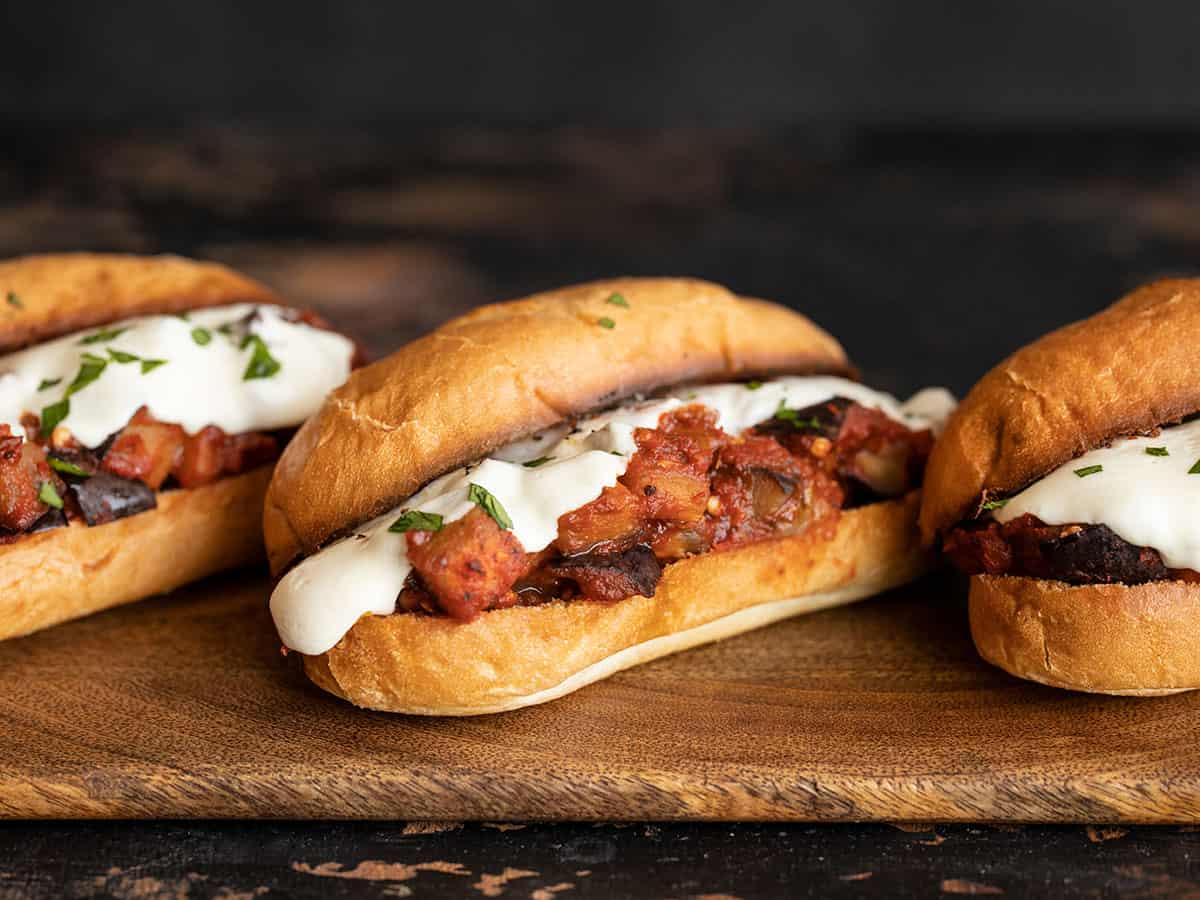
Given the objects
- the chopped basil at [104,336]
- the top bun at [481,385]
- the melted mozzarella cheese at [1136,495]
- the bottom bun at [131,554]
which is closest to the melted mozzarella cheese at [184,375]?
the chopped basil at [104,336]

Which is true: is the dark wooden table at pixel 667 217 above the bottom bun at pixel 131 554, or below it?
above

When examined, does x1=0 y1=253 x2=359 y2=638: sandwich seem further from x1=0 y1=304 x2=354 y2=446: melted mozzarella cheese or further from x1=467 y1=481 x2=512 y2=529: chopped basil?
x1=467 y1=481 x2=512 y2=529: chopped basil

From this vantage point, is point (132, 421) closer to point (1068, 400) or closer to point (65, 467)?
point (65, 467)

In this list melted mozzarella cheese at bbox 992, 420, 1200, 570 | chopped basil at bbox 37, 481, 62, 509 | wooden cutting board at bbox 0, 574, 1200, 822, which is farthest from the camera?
chopped basil at bbox 37, 481, 62, 509

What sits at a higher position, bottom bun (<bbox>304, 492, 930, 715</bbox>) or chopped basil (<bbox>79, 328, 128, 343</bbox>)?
chopped basil (<bbox>79, 328, 128, 343</bbox>)

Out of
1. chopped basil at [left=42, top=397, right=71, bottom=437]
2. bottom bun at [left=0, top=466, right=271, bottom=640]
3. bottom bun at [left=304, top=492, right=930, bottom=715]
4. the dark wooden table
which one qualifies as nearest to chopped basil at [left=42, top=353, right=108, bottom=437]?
chopped basil at [left=42, top=397, right=71, bottom=437]

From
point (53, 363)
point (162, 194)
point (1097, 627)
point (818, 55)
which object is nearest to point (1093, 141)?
point (818, 55)

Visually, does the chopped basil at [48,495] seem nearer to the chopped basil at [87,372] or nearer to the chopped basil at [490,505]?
the chopped basil at [87,372]

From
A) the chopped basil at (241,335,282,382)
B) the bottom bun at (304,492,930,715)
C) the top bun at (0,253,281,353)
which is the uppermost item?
the top bun at (0,253,281,353)
